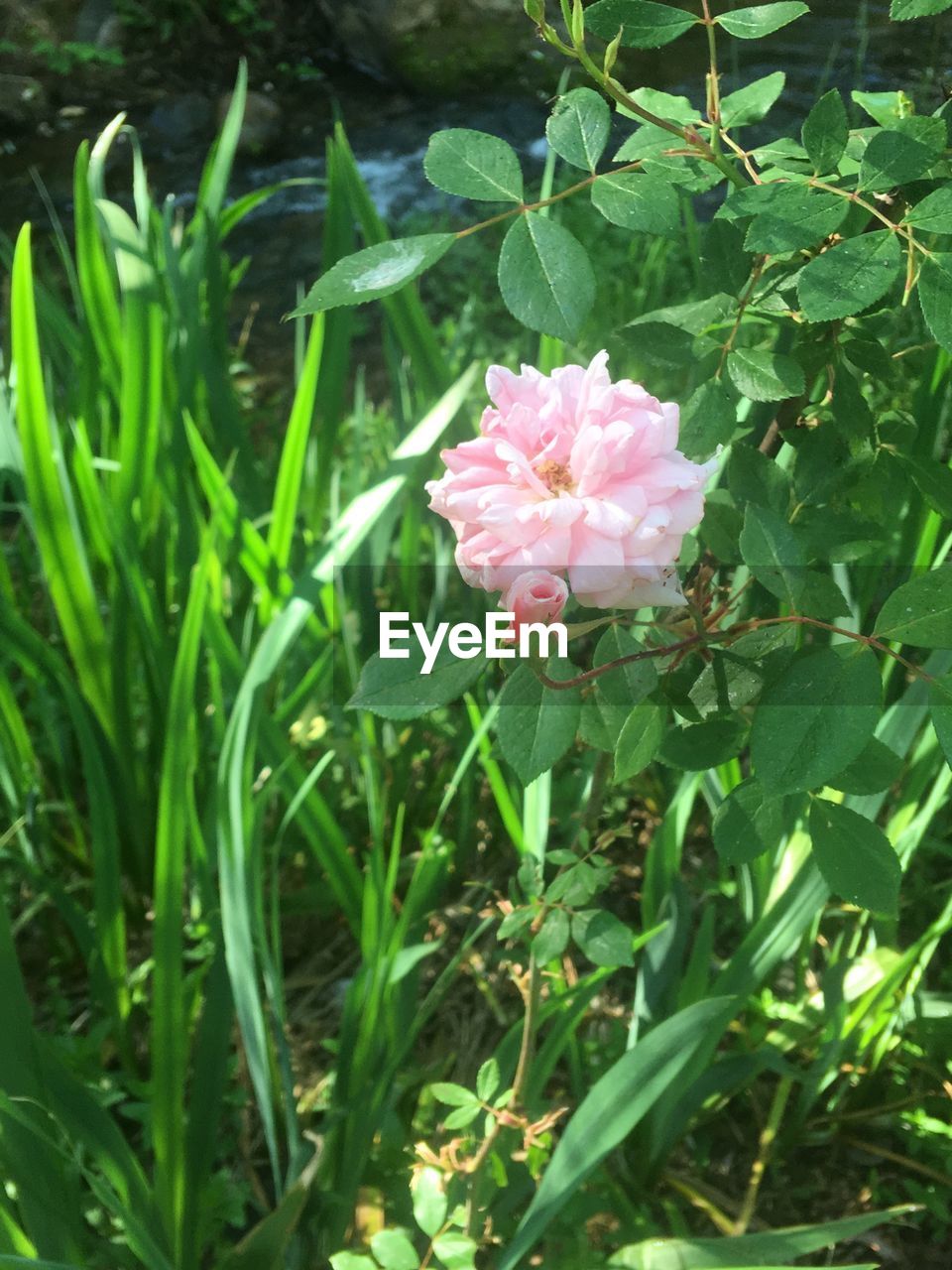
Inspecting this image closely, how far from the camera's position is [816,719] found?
1.22ft

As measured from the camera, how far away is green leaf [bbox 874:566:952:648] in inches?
14.8

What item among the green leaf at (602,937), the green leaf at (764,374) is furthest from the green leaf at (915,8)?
the green leaf at (602,937)

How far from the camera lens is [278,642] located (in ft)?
2.20

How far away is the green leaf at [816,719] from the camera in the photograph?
0.36 m

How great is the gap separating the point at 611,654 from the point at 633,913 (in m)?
0.58

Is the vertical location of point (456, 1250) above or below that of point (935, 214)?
below

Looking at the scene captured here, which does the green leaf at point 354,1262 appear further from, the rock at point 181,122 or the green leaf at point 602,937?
the rock at point 181,122

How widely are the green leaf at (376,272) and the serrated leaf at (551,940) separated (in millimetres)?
343

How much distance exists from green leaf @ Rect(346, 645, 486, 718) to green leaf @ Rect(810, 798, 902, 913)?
157 mm

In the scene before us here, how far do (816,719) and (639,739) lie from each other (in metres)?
0.08

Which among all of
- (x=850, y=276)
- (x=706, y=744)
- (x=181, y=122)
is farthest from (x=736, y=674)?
(x=181, y=122)
